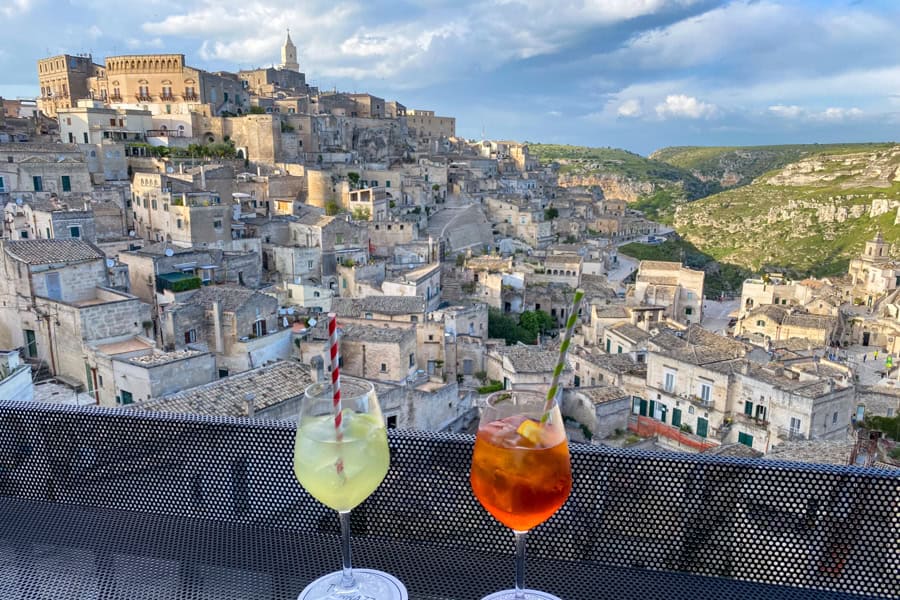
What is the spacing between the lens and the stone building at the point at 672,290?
92.2 feet

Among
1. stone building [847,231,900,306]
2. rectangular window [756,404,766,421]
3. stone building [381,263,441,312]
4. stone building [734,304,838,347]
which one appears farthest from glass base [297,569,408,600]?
stone building [847,231,900,306]

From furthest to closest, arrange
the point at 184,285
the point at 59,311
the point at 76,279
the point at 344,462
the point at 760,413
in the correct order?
the point at 184,285
the point at 760,413
the point at 76,279
the point at 59,311
the point at 344,462

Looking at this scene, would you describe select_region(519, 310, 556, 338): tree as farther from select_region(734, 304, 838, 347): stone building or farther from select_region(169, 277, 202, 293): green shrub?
select_region(169, 277, 202, 293): green shrub

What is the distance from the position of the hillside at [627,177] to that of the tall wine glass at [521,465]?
72656 mm

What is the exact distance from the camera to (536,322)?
2489cm

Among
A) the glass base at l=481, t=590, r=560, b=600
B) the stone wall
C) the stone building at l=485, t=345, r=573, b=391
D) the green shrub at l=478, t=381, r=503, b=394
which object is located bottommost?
the green shrub at l=478, t=381, r=503, b=394

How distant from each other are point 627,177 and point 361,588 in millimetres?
84378

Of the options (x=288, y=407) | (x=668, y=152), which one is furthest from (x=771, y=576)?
(x=668, y=152)

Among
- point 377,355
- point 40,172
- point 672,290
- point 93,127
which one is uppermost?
point 93,127

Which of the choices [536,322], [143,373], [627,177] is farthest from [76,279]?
[627,177]

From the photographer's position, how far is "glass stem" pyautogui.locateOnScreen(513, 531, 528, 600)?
5.89ft

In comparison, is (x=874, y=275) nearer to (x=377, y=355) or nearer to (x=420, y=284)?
(x=420, y=284)

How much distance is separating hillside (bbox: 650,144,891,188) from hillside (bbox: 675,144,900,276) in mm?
18341

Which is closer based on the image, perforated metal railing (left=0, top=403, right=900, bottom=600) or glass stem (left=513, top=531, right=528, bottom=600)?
glass stem (left=513, top=531, right=528, bottom=600)
